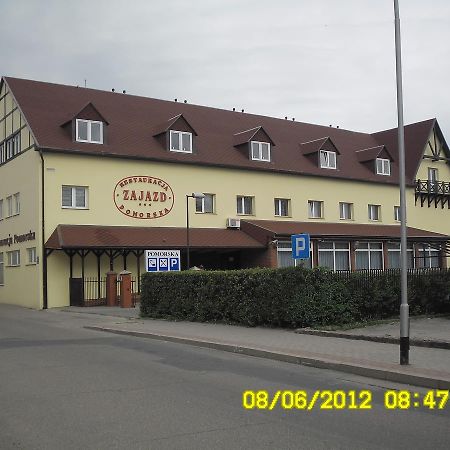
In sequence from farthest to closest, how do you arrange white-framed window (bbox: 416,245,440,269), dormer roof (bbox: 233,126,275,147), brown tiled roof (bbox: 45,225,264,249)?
white-framed window (bbox: 416,245,440,269), dormer roof (bbox: 233,126,275,147), brown tiled roof (bbox: 45,225,264,249)

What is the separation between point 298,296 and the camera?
15805 millimetres

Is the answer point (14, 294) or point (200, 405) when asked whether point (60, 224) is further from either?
point (200, 405)

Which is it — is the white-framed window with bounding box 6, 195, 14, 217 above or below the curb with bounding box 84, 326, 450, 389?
above

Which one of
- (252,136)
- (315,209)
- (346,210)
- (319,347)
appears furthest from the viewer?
(346,210)

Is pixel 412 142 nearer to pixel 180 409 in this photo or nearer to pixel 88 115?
pixel 88 115

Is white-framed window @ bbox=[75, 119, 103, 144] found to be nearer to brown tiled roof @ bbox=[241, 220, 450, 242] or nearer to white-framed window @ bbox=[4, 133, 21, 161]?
white-framed window @ bbox=[4, 133, 21, 161]

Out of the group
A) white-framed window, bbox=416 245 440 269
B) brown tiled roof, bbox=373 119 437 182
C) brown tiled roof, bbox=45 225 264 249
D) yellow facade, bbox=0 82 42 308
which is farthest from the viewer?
brown tiled roof, bbox=373 119 437 182

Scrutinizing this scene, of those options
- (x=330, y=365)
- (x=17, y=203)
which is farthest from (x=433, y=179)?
(x=330, y=365)

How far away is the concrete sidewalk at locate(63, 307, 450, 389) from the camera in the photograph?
953cm

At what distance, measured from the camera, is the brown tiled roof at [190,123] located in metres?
31.2

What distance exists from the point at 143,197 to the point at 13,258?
7837 millimetres

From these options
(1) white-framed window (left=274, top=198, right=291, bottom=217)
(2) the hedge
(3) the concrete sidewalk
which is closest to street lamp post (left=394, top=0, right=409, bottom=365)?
(3) the concrete sidewalk

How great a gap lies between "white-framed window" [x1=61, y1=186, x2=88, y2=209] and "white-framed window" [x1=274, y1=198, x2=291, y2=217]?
12.2 m

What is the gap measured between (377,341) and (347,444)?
24.8ft
